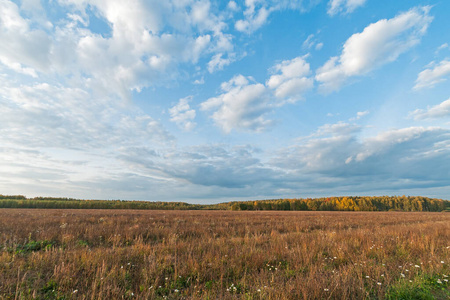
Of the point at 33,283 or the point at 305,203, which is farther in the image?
the point at 305,203

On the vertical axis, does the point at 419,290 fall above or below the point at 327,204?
above

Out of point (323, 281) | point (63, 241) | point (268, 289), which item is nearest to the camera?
point (268, 289)

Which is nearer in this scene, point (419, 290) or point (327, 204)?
point (419, 290)

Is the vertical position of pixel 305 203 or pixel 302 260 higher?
pixel 302 260

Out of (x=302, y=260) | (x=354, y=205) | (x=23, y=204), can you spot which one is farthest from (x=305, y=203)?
(x=23, y=204)

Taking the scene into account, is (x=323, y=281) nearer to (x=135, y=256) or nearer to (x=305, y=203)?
(x=135, y=256)

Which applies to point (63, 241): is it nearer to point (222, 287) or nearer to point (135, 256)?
point (135, 256)

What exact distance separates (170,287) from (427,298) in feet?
17.7

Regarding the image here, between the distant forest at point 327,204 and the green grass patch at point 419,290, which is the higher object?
the green grass patch at point 419,290

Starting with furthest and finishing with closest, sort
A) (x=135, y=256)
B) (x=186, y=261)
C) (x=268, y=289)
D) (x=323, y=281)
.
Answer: (x=135, y=256), (x=186, y=261), (x=323, y=281), (x=268, y=289)

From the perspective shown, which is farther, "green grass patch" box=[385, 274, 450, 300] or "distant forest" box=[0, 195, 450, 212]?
"distant forest" box=[0, 195, 450, 212]

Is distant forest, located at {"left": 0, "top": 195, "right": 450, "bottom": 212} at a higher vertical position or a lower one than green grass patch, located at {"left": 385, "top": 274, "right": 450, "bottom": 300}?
lower

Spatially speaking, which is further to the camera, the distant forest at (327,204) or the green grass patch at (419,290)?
the distant forest at (327,204)

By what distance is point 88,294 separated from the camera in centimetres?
386
